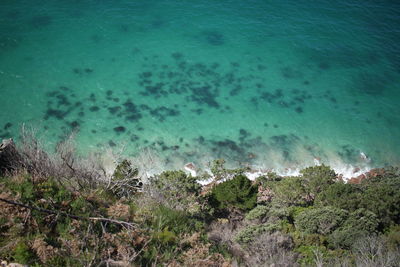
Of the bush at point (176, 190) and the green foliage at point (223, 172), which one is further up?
the bush at point (176, 190)

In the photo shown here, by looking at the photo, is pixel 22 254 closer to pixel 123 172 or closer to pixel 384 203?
pixel 123 172

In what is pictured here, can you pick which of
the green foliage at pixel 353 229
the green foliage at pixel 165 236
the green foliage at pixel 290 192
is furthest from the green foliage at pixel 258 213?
the green foliage at pixel 165 236

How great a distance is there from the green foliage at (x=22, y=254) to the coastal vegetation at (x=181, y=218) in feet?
0.11

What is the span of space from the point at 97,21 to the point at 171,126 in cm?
2061

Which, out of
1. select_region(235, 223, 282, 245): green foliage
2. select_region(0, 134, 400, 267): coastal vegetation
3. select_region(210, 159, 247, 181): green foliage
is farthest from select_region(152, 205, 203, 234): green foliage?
select_region(210, 159, 247, 181): green foliage

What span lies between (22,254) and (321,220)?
16.0 meters

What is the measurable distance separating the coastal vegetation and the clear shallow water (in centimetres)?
852

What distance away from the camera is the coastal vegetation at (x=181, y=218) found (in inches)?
534

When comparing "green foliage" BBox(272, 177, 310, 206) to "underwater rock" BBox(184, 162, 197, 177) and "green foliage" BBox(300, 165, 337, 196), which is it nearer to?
"green foliage" BBox(300, 165, 337, 196)

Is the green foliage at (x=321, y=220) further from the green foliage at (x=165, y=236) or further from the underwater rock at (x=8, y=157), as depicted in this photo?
the underwater rock at (x=8, y=157)

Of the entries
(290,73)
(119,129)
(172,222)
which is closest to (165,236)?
(172,222)

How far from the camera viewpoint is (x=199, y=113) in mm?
36062

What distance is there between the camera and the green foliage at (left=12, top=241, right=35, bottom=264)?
39.8 feet

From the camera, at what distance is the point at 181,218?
1803cm
